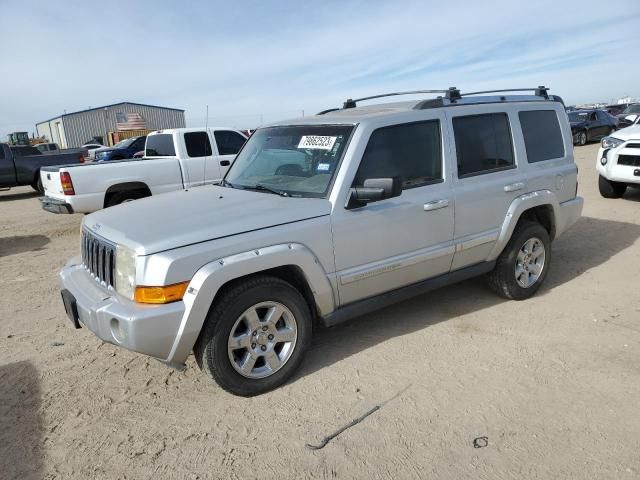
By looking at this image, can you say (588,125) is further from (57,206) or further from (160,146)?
(57,206)

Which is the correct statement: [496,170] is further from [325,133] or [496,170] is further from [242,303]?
[242,303]

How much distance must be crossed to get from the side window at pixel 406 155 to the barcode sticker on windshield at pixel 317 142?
0.29m

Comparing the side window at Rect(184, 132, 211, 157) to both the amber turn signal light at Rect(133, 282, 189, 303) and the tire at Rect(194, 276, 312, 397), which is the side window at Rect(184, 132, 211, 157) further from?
the amber turn signal light at Rect(133, 282, 189, 303)

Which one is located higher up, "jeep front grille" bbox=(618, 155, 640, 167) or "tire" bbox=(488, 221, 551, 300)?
"jeep front grille" bbox=(618, 155, 640, 167)

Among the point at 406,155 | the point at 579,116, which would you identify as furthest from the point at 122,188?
the point at 579,116

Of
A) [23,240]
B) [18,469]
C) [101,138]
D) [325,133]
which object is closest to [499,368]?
[325,133]

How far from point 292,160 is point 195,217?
3.37 feet

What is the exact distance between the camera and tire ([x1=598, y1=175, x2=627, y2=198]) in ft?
30.4

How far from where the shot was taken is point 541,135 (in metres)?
4.89

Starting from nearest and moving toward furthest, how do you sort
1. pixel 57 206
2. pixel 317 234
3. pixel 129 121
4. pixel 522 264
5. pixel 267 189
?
pixel 317 234
pixel 267 189
pixel 522 264
pixel 57 206
pixel 129 121

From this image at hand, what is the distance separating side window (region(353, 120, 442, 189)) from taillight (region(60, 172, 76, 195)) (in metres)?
5.98

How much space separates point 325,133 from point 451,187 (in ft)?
3.66

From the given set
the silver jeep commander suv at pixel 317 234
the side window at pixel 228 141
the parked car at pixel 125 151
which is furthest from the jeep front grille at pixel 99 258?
the parked car at pixel 125 151

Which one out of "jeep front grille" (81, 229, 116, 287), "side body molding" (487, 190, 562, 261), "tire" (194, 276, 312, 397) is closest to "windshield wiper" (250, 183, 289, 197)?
"tire" (194, 276, 312, 397)
